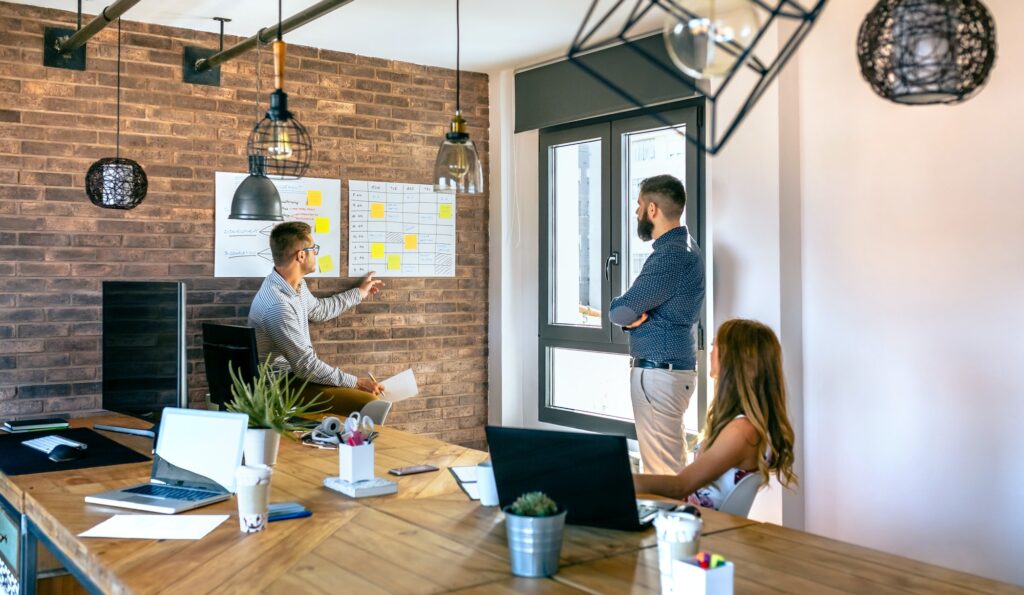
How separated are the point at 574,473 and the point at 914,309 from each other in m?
2.19

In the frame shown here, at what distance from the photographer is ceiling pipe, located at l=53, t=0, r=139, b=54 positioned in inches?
151

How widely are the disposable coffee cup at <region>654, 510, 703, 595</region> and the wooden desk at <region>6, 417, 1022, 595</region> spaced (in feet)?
0.52

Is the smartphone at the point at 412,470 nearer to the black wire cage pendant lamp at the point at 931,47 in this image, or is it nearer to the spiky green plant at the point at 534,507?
the spiky green plant at the point at 534,507

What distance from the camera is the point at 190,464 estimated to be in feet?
8.62

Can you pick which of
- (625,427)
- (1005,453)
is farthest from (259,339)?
(1005,453)

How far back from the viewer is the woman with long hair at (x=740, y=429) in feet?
8.50

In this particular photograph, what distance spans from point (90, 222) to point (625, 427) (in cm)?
295

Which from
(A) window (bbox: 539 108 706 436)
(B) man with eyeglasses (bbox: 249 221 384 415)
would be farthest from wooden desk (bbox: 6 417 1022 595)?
(A) window (bbox: 539 108 706 436)

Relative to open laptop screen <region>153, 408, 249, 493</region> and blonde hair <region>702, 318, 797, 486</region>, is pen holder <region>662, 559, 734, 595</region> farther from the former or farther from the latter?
open laptop screen <region>153, 408, 249, 493</region>

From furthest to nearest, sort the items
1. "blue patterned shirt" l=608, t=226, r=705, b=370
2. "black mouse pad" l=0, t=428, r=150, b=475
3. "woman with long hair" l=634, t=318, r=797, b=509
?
"blue patterned shirt" l=608, t=226, r=705, b=370 → "black mouse pad" l=0, t=428, r=150, b=475 → "woman with long hair" l=634, t=318, r=797, b=509

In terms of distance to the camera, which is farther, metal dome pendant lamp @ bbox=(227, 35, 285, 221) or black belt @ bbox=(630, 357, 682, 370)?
metal dome pendant lamp @ bbox=(227, 35, 285, 221)

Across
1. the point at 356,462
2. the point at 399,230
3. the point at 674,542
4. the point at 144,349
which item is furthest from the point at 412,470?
the point at 399,230

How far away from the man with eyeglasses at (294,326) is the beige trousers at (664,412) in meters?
1.38

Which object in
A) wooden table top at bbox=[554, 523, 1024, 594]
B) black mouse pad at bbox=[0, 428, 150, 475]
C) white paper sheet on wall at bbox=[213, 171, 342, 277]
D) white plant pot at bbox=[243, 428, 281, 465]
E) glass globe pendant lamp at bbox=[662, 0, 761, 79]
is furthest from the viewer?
white paper sheet on wall at bbox=[213, 171, 342, 277]
